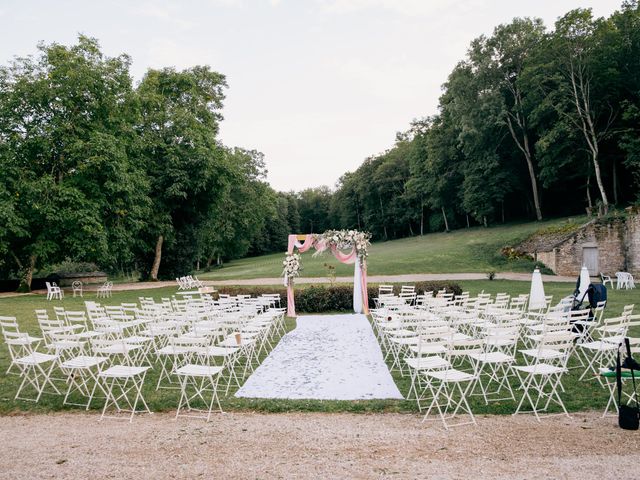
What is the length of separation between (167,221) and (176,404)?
78.9ft

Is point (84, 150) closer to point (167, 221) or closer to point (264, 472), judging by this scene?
point (167, 221)

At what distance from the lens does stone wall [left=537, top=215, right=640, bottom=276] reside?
23.6 m

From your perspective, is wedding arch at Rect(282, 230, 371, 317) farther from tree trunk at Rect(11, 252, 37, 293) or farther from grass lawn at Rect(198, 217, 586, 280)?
tree trunk at Rect(11, 252, 37, 293)

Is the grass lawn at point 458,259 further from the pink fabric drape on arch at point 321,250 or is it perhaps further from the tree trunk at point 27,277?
the pink fabric drape on arch at point 321,250

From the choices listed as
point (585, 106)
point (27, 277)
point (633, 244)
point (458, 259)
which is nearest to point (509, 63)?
point (585, 106)

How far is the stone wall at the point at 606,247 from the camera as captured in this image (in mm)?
23641

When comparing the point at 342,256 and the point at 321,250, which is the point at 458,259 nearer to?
the point at 342,256

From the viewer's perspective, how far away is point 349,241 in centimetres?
1488

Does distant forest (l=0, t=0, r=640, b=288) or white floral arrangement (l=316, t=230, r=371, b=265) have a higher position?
distant forest (l=0, t=0, r=640, b=288)

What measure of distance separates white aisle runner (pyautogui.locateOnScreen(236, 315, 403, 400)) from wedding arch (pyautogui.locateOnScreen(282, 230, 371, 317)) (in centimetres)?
322

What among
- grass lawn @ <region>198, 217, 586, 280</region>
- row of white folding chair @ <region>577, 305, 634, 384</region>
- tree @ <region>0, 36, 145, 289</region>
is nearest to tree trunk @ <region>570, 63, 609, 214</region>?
grass lawn @ <region>198, 217, 586, 280</region>

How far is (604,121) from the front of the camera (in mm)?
35375

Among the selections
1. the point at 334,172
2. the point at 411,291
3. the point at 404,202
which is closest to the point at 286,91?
the point at 411,291

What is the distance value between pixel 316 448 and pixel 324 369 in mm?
3263
